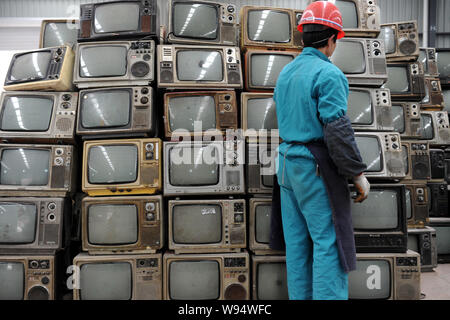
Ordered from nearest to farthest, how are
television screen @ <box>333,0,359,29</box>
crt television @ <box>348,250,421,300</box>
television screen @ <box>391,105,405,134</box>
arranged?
crt television @ <box>348,250,421,300</box>
television screen @ <box>333,0,359,29</box>
television screen @ <box>391,105,405,134</box>

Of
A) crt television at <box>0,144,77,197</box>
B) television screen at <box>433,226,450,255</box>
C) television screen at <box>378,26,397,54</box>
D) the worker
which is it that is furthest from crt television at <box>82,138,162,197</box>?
television screen at <box>433,226,450,255</box>

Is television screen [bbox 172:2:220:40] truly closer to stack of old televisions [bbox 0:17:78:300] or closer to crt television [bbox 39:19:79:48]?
stack of old televisions [bbox 0:17:78:300]

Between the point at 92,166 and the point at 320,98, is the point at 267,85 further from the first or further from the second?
the point at 92,166

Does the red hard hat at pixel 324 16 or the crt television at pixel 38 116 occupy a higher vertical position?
the red hard hat at pixel 324 16

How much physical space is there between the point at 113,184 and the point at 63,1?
653 cm

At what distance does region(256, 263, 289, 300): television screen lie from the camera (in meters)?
2.89

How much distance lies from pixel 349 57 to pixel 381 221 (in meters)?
1.51

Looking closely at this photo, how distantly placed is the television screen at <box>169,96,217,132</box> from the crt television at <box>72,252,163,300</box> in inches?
44.2

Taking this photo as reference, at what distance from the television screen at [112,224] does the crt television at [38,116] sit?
0.72 metres

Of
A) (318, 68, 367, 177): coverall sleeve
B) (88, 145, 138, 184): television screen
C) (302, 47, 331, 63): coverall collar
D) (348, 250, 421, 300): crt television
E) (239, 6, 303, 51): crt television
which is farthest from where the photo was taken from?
(239, 6, 303, 51): crt television

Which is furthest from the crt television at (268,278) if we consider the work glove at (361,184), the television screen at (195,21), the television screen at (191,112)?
the television screen at (195,21)

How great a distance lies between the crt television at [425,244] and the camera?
3.86 metres

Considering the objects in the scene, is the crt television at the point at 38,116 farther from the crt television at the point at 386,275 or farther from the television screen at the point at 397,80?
the television screen at the point at 397,80

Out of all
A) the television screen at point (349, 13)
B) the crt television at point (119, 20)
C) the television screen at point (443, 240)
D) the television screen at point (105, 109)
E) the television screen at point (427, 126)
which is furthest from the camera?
the television screen at point (427, 126)
